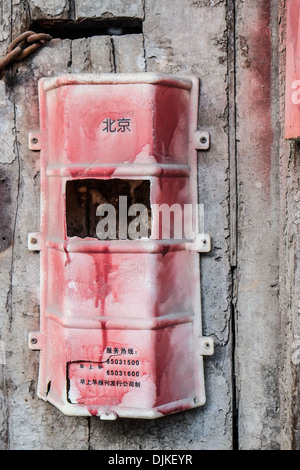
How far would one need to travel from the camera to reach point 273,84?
1.73m

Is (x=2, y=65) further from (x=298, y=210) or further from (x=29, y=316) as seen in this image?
(x=298, y=210)

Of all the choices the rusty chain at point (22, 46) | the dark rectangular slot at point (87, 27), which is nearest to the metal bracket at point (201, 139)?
the dark rectangular slot at point (87, 27)

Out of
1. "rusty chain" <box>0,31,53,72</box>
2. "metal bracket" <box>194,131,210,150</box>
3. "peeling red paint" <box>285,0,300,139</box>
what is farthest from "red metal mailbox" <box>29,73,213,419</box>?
"peeling red paint" <box>285,0,300,139</box>

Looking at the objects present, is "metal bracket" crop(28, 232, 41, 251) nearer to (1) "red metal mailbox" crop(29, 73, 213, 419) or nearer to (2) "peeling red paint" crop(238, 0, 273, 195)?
(1) "red metal mailbox" crop(29, 73, 213, 419)

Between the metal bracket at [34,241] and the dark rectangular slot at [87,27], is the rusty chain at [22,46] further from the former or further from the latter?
the metal bracket at [34,241]

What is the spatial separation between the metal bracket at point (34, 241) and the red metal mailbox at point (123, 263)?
82 mm

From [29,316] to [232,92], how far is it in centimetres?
105

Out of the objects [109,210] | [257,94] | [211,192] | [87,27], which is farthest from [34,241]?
[257,94]

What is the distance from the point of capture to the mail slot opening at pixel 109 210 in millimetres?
1784

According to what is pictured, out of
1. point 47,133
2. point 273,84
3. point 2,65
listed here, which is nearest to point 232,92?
point 273,84

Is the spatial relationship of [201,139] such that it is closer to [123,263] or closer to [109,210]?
[109,210]

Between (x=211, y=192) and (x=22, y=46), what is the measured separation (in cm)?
82

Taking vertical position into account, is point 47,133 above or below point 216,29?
below

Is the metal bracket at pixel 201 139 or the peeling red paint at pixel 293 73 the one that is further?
the metal bracket at pixel 201 139
